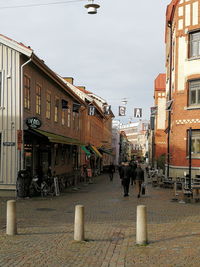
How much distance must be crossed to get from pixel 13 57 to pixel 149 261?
1359 cm

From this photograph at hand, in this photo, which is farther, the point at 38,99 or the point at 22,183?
the point at 38,99

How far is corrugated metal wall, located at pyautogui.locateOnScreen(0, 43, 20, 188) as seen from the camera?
1823 cm

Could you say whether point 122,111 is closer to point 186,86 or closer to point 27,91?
point 186,86

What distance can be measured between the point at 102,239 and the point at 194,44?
58.7 feet

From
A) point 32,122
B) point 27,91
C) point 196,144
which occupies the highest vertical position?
point 27,91

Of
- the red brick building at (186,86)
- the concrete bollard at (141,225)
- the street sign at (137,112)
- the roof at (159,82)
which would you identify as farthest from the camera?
the roof at (159,82)

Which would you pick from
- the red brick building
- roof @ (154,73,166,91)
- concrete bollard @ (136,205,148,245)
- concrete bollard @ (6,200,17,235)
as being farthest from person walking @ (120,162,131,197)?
roof @ (154,73,166,91)

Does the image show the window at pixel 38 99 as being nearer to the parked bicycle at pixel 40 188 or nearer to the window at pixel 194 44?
the parked bicycle at pixel 40 188

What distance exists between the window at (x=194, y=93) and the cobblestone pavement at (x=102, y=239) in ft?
35.1

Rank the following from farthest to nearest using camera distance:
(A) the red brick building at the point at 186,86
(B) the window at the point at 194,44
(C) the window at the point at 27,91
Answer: (B) the window at the point at 194,44
(A) the red brick building at the point at 186,86
(C) the window at the point at 27,91

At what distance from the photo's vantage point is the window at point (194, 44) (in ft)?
78.2

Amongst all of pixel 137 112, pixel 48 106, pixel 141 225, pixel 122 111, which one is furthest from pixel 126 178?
pixel 122 111

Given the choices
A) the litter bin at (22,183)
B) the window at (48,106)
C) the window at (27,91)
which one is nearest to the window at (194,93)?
the window at (48,106)

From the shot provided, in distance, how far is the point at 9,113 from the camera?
722 inches
